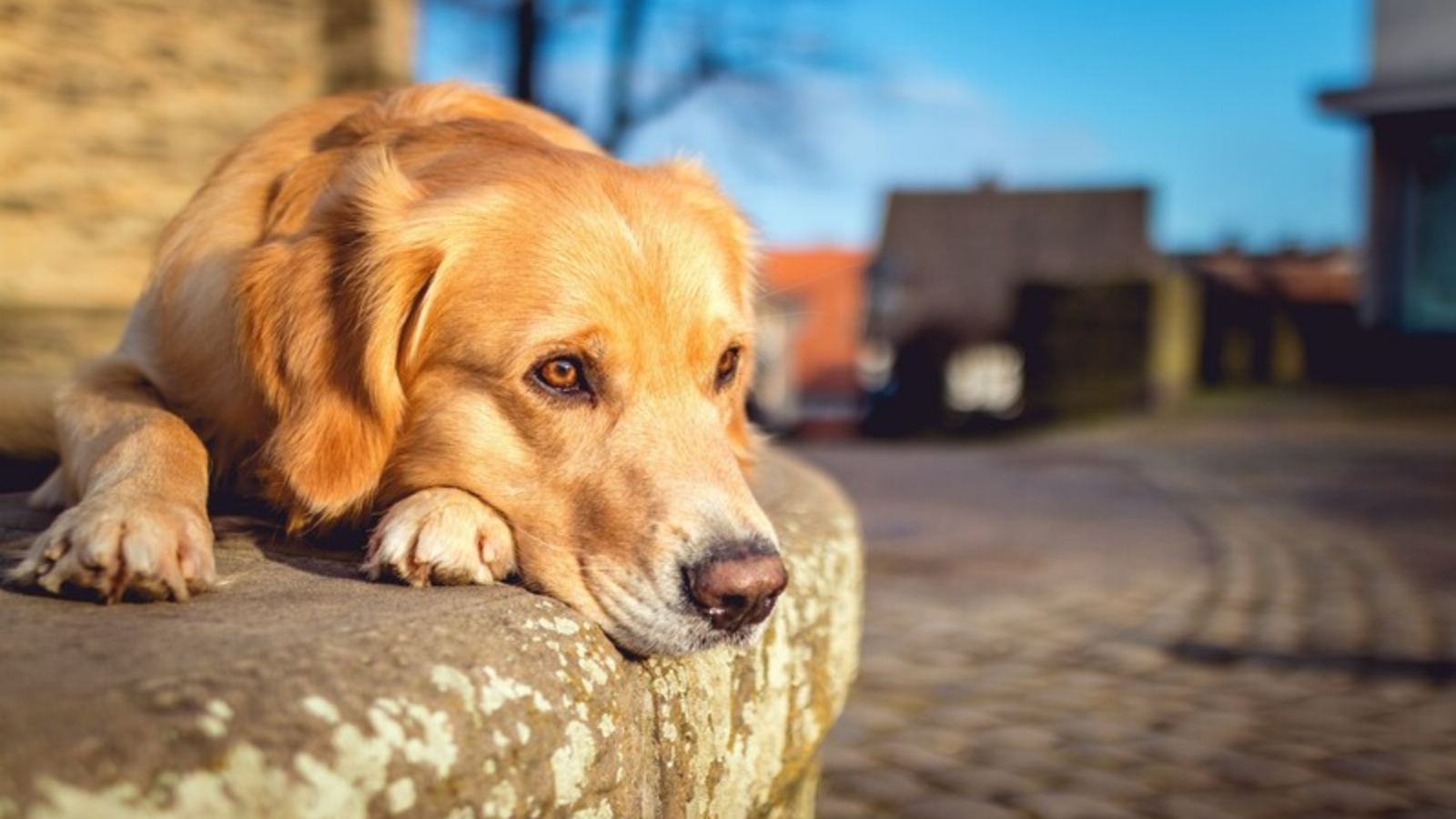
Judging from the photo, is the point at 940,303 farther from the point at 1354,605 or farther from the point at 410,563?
the point at 410,563

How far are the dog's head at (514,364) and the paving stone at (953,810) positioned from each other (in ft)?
6.08

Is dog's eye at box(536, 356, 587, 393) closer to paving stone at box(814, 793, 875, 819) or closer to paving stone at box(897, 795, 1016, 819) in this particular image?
paving stone at box(814, 793, 875, 819)

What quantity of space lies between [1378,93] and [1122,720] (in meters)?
18.1

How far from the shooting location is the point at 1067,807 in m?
3.99

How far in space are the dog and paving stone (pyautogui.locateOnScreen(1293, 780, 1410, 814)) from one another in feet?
7.98

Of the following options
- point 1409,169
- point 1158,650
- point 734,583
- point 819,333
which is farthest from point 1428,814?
point 819,333

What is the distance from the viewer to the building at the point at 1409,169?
19984 mm

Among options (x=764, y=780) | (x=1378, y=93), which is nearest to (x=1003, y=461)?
(x=1378, y=93)

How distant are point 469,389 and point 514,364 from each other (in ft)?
0.34

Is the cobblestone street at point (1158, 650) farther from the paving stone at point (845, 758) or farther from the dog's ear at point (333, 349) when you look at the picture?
the dog's ear at point (333, 349)

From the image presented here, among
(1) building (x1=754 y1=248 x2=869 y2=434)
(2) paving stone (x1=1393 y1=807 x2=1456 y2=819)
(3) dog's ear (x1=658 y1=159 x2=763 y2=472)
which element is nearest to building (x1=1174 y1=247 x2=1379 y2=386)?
(2) paving stone (x1=1393 y1=807 x2=1456 y2=819)

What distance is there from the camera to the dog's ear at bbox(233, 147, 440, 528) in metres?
2.38

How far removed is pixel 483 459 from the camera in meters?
2.42

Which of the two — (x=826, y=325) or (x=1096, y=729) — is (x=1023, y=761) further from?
(x=826, y=325)
